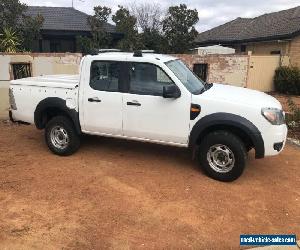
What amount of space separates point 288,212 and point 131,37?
54.5ft

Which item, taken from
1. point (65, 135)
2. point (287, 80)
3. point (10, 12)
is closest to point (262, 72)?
point (287, 80)

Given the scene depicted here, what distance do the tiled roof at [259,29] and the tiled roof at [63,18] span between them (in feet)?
28.2

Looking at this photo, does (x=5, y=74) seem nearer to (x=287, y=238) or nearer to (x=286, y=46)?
(x=287, y=238)

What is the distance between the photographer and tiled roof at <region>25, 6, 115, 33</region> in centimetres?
2210

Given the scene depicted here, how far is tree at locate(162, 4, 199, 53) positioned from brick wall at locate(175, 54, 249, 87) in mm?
5690

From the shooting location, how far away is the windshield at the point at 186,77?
6.03 meters

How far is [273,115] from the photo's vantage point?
217 inches

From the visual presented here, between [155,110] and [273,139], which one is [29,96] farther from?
[273,139]

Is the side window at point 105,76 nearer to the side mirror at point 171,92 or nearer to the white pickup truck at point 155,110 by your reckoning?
the white pickup truck at point 155,110

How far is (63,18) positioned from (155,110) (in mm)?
20039

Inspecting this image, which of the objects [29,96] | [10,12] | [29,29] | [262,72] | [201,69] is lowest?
[262,72]

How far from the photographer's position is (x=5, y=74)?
398 inches

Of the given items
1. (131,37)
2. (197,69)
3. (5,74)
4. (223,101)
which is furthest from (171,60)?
(131,37)

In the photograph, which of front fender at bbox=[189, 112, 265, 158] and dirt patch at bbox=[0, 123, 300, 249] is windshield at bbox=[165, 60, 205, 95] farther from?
dirt patch at bbox=[0, 123, 300, 249]
